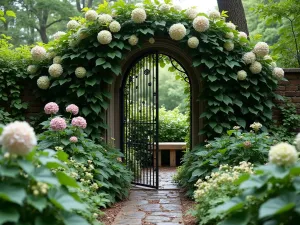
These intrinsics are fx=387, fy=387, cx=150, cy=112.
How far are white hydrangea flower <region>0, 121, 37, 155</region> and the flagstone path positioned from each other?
2.35m

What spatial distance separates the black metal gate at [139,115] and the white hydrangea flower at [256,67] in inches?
62.5

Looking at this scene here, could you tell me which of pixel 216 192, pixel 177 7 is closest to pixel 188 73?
pixel 177 7

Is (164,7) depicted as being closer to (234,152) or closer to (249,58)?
(249,58)

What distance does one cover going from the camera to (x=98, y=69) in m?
6.10

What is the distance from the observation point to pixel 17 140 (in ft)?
6.82

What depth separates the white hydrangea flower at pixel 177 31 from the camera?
592 cm

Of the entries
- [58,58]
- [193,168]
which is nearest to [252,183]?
[193,168]

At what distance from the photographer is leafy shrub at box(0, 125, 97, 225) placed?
6.72 feet

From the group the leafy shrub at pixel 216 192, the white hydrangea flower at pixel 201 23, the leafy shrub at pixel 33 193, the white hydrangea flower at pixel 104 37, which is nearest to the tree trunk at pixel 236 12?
the white hydrangea flower at pixel 201 23

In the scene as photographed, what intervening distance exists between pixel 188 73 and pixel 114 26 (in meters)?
1.54

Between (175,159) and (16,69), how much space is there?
199 inches

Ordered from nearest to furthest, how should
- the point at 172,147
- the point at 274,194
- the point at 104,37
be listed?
the point at 274,194, the point at 104,37, the point at 172,147

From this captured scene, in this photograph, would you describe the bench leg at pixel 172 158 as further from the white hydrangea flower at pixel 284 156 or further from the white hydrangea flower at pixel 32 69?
the white hydrangea flower at pixel 284 156

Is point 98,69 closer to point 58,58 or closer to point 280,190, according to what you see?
point 58,58
